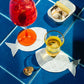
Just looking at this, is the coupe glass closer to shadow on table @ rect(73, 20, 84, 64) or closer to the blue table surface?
the blue table surface

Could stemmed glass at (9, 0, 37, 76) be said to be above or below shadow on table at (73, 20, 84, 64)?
above

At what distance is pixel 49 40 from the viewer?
1129 millimetres

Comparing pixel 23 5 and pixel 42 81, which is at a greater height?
pixel 23 5

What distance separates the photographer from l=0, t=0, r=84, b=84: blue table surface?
107cm

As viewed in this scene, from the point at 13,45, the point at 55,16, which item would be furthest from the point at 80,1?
the point at 13,45

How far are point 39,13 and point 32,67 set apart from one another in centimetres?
32

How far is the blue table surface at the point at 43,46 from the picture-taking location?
1.07 m

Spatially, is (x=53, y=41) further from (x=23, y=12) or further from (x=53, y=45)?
(x=23, y=12)

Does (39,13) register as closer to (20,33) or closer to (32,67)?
(20,33)

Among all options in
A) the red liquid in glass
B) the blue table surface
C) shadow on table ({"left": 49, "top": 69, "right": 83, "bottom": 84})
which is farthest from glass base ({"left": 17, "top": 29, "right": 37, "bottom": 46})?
shadow on table ({"left": 49, "top": 69, "right": 83, "bottom": 84})

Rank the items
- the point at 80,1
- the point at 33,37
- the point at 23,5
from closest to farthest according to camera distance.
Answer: the point at 23,5 → the point at 33,37 → the point at 80,1

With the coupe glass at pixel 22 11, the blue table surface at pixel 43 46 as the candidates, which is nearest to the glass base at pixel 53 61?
the blue table surface at pixel 43 46

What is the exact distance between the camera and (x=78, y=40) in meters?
1.17

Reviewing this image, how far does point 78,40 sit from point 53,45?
0.46 ft
